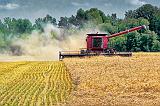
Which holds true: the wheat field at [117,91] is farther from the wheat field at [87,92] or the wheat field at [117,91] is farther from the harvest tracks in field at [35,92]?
the harvest tracks in field at [35,92]

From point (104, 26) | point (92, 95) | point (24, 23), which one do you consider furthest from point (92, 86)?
point (24, 23)

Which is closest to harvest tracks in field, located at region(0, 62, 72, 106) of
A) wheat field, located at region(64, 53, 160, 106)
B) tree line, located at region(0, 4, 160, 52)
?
wheat field, located at region(64, 53, 160, 106)

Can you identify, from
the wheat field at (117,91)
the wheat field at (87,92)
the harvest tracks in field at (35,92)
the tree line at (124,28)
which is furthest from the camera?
the tree line at (124,28)

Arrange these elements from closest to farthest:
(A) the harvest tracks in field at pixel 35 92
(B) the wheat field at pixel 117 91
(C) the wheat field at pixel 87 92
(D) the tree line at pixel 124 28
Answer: (B) the wheat field at pixel 117 91 → (C) the wheat field at pixel 87 92 → (A) the harvest tracks in field at pixel 35 92 → (D) the tree line at pixel 124 28

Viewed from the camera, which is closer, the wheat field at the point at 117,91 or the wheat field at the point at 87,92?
the wheat field at the point at 117,91

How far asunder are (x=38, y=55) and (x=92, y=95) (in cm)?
6226

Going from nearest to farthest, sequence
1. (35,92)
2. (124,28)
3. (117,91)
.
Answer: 1. (117,91)
2. (35,92)
3. (124,28)

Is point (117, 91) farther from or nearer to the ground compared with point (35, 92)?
farther from the ground

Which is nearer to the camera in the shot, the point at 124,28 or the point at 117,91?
the point at 117,91

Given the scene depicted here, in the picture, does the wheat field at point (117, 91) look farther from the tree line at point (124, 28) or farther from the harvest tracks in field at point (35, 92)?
the tree line at point (124, 28)

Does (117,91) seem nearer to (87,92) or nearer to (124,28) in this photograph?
(87,92)

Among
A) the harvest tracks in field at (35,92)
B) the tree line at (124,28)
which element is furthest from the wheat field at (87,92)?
the tree line at (124,28)

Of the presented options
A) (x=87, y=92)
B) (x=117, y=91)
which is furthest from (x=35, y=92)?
(x=117, y=91)

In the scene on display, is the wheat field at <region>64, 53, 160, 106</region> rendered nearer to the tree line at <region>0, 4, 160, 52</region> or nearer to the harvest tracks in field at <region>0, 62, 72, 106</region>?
the harvest tracks in field at <region>0, 62, 72, 106</region>
